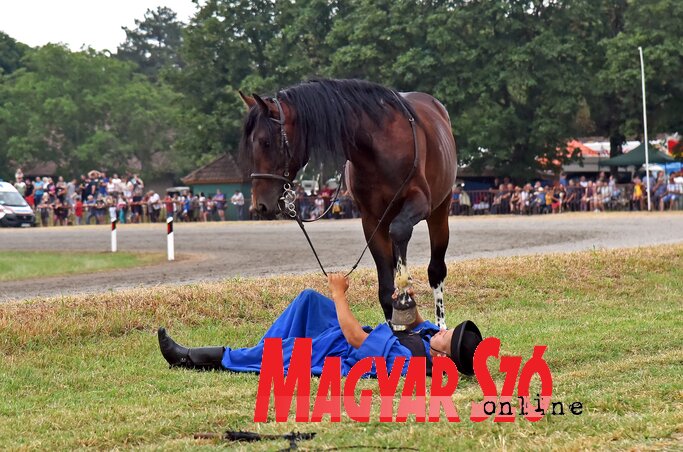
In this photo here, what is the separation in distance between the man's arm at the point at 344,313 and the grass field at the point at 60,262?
11839mm

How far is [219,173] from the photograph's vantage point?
2489 inches

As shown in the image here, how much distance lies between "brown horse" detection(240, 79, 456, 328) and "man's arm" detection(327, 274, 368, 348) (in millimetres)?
668

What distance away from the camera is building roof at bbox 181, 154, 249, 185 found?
62.6 m

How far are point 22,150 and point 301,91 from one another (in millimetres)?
64650

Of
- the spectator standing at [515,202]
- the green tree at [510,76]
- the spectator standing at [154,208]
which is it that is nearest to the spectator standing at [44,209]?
the spectator standing at [154,208]

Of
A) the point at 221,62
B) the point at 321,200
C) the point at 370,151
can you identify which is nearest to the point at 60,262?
the point at 370,151

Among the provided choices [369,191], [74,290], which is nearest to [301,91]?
[369,191]

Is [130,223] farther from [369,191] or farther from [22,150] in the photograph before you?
[369,191]

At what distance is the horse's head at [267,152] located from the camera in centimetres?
831

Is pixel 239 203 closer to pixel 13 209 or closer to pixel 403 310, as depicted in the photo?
pixel 13 209

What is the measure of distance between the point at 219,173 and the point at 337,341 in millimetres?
55238

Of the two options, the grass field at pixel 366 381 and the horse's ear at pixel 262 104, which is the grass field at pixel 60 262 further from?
the horse's ear at pixel 262 104

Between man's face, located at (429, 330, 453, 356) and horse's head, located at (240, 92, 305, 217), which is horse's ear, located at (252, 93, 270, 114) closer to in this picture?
horse's head, located at (240, 92, 305, 217)

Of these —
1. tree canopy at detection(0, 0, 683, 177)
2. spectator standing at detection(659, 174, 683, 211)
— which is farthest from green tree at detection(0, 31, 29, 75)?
spectator standing at detection(659, 174, 683, 211)
